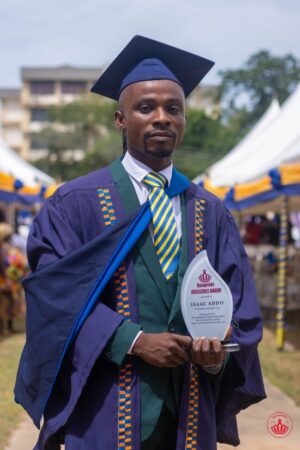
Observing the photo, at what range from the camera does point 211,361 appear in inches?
83.0

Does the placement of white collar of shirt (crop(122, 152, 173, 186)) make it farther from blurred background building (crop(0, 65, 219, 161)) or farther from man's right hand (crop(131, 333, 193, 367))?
blurred background building (crop(0, 65, 219, 161))

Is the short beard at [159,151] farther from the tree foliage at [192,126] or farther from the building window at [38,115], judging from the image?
the building window at [38,115]

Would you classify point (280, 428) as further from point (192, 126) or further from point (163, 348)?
point (192, 126)

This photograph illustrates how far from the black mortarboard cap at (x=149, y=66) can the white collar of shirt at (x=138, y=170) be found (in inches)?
9.9

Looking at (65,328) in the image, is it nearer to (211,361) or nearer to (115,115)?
(211,361)

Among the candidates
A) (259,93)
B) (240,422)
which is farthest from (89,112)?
(240,422)

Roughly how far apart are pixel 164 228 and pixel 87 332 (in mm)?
420

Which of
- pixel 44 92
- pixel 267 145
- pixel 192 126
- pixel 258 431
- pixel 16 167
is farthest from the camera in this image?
pixel 44 92

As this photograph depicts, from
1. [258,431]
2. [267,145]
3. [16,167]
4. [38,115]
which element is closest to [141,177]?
[258,431]

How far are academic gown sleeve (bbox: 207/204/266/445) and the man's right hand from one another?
24cm

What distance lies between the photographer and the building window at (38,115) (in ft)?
227

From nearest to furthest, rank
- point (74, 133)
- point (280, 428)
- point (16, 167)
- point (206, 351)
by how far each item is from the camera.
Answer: point (206, 351), point (280, 428), point (16, 167), point (74, 133)

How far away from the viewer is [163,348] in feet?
6.87

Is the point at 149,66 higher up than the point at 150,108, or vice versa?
the point at 149,66
